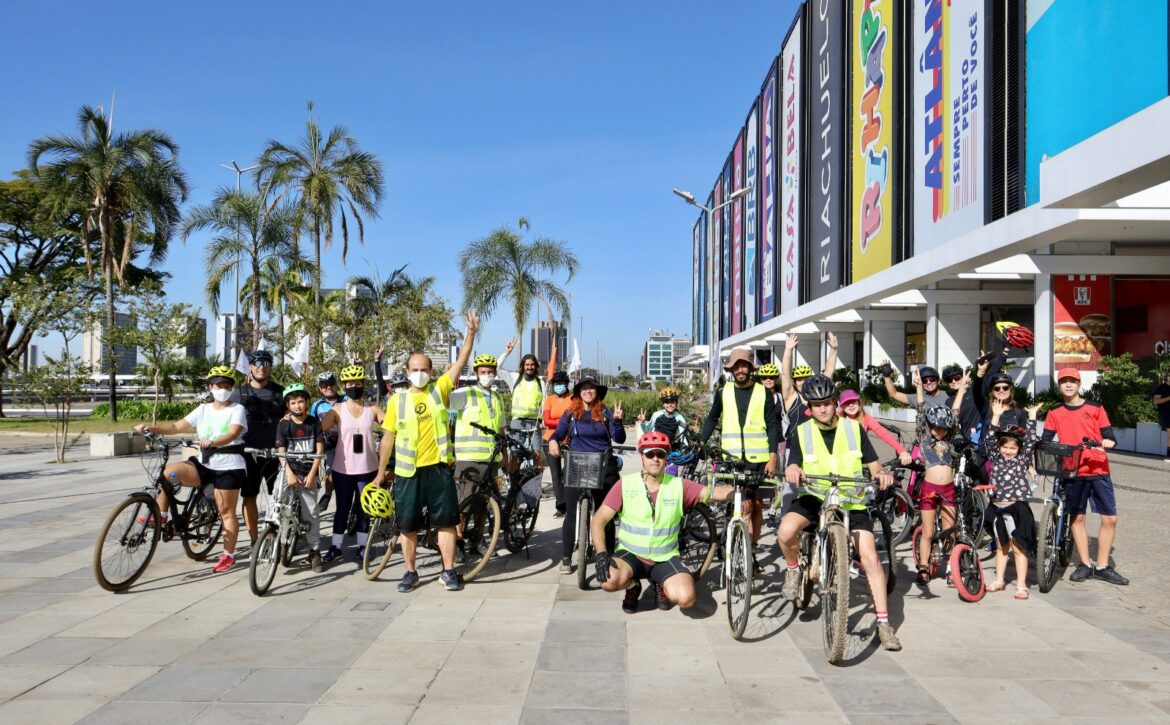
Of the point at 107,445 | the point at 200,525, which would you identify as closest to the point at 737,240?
the point at 107,445

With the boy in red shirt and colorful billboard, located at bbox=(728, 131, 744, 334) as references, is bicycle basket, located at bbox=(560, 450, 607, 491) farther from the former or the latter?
colorful billboard, located at bbox=(728, 131, 744, 334)

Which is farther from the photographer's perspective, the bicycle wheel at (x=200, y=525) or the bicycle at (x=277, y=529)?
the bicycle wheel at (x=200, y=525)

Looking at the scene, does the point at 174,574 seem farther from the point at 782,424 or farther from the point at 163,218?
the point at 163,218

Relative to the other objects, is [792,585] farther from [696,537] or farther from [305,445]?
[305,445]

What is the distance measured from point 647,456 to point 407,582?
2.36 m

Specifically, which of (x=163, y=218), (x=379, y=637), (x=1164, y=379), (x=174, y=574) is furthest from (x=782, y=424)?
(x=163, y=218)

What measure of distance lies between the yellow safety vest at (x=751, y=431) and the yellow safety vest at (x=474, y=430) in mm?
2133

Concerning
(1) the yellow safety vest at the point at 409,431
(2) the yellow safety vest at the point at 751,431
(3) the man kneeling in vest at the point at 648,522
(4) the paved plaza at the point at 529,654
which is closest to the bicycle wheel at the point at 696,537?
(4) the paved plaza at the point at 529,654

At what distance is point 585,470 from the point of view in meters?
6.86

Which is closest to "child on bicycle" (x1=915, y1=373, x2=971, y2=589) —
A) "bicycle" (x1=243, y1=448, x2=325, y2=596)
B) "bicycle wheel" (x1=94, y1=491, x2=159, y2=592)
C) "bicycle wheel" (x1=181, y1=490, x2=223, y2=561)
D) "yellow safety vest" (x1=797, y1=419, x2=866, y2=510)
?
"yellow safety vest" (x1=797, y1=419, x2=866, y2=510)

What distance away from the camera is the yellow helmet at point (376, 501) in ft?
22.0

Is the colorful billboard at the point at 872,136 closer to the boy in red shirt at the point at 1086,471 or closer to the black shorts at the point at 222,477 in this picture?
the boy in red shirt at the point at 1086,471

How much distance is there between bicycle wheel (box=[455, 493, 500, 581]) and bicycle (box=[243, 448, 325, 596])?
4.40 feet

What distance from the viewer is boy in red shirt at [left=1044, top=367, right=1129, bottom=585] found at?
22.4ft
